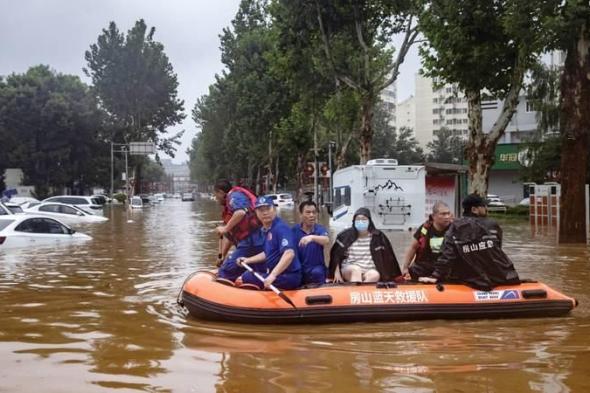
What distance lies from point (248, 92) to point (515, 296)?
1589 inches

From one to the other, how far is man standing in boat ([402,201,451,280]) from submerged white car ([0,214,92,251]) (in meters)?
10.0

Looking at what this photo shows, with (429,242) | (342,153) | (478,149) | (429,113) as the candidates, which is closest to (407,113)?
(429,113)

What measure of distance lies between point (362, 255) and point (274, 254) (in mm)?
1234

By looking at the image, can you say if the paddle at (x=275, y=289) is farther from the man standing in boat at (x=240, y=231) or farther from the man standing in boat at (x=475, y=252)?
the man standing in boat at (x=475, y=252)

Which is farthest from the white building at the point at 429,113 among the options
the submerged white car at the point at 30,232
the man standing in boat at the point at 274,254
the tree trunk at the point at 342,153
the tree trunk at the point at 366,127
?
the man standing in boat at the point at 274,254

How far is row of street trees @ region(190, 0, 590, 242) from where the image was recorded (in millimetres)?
16922

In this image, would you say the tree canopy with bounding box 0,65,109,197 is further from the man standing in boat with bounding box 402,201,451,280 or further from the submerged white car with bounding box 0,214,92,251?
the man standing in boat with bounding box 402,201,451,280

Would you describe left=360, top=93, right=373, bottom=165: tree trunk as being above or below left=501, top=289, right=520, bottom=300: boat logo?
above

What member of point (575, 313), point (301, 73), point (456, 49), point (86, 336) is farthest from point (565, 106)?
point (301, 73)

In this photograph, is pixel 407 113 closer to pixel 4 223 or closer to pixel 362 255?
pixel 4 223

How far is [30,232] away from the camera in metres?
16.4

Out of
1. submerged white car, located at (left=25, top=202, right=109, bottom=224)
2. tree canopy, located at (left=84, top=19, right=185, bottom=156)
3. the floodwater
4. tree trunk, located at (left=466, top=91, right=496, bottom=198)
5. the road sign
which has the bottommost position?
the floodwater

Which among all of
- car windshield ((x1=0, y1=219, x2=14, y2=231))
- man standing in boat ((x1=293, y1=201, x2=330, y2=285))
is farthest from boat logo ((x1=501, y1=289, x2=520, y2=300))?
car windshield ((x1=0, y1=219, x2=14, y2=231))

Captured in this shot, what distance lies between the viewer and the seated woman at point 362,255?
328 inches
